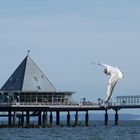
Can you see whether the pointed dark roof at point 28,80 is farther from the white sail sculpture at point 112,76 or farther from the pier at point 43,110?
the white sail sculpture at point 112,76

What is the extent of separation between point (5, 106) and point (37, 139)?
43706mm

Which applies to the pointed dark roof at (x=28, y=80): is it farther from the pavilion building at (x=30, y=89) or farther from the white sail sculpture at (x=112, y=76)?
the white sail sculpture at (x=112, y=76)

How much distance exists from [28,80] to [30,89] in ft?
11.2

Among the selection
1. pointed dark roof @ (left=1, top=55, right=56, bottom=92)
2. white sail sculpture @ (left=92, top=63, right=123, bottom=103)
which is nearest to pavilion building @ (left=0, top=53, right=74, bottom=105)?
pointed dark roof @ (left=1, top=55, right=56, bottom=92)

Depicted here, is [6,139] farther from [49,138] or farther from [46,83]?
[46,83]

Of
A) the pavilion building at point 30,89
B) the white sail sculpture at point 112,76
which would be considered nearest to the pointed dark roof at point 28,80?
the pavilion building at point 30,89

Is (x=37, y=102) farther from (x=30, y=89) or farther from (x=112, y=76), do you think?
(x=112, y=76)

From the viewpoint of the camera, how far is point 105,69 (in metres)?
67.2

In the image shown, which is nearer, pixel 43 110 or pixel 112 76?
pixel 112 76

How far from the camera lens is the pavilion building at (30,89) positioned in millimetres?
147625

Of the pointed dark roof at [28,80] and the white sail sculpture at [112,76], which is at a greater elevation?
the pointed dark roof at [28,80]

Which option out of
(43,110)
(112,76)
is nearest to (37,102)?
(43,110)

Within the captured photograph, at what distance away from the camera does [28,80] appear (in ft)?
502

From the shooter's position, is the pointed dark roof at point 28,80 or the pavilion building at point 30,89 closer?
the pavilion building at point 30,89
